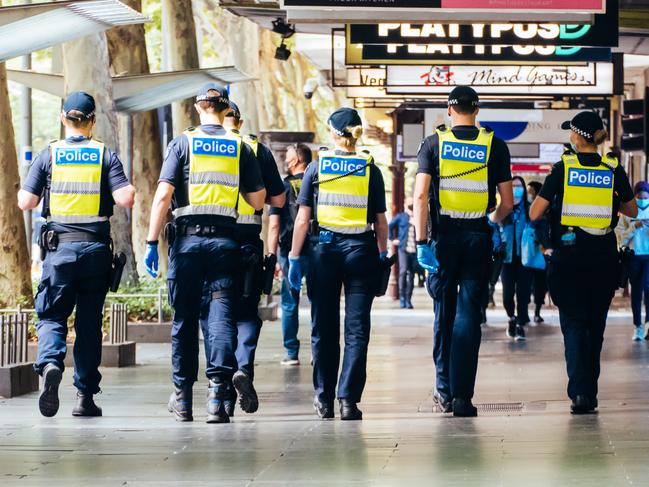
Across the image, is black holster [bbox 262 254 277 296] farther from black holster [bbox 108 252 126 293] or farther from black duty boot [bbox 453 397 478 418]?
black duty boot [bbox 453 397 478 418]

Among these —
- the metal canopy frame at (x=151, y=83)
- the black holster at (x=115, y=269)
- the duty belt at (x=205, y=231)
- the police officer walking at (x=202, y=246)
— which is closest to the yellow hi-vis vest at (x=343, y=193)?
the police officer walking at (x=202, y=246)

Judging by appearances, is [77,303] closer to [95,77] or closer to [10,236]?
[10,236]

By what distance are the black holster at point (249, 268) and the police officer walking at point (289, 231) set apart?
2.54 metres

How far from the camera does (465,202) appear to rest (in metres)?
10.9

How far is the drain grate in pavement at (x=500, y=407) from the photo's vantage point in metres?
11.1

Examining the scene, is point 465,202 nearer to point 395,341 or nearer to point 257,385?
point 257,385

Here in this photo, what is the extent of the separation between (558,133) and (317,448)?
18491 millimetres

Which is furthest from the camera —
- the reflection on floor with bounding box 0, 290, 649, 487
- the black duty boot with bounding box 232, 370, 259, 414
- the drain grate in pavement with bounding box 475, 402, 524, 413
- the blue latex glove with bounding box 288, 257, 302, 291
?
the blue latex glove with bounding box 288, 257, 302, 291

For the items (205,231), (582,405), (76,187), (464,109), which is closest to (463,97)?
(464,109)

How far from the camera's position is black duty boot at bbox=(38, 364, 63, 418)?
10.5 m

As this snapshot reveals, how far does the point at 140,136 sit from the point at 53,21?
38.9 feet

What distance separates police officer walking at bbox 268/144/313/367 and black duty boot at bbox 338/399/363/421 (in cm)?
272

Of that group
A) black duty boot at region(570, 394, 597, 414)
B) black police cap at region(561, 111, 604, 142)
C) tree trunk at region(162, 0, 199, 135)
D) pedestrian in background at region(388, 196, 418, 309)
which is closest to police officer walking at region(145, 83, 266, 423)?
black duty boot at region(570, 394, 597, 414)

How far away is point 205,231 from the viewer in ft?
34.3
